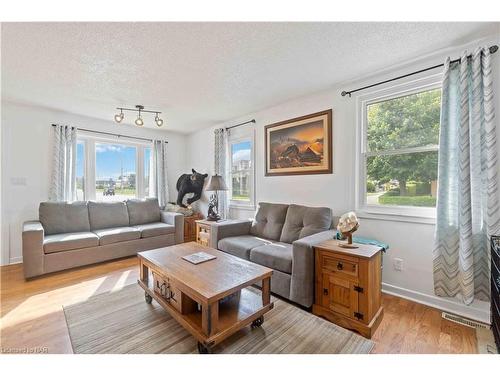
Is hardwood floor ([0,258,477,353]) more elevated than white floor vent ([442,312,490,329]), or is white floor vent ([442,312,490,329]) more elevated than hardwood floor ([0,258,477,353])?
white floor vent ([442,312,490,329])

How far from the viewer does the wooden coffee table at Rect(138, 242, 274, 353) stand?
1.41 meters

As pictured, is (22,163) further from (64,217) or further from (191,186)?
(191,186)

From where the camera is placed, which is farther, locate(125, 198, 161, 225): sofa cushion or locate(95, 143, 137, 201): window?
locate(95, 143, 137, 201): window

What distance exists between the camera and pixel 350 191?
2.61m

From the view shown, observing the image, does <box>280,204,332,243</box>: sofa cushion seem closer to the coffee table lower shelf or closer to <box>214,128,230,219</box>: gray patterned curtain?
the coffee table lower shelf

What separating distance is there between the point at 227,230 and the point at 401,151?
220cm

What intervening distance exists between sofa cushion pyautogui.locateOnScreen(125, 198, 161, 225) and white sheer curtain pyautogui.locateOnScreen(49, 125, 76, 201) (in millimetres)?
885

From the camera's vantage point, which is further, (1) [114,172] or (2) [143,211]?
(1) [114,172]

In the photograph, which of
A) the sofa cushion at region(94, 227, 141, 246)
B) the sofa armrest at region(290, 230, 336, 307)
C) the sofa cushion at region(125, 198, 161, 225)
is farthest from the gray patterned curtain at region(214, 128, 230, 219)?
the sofa armrest at region(290, 230, 336, 307)

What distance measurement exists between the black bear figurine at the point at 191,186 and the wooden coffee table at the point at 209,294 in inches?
103

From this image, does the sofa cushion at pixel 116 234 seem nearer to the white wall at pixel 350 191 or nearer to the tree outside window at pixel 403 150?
the white wall at pixel 350 191

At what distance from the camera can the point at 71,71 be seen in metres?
2.28

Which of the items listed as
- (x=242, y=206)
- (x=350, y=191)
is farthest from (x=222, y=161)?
(x=350, y=191)

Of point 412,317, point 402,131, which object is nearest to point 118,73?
point 402,131
